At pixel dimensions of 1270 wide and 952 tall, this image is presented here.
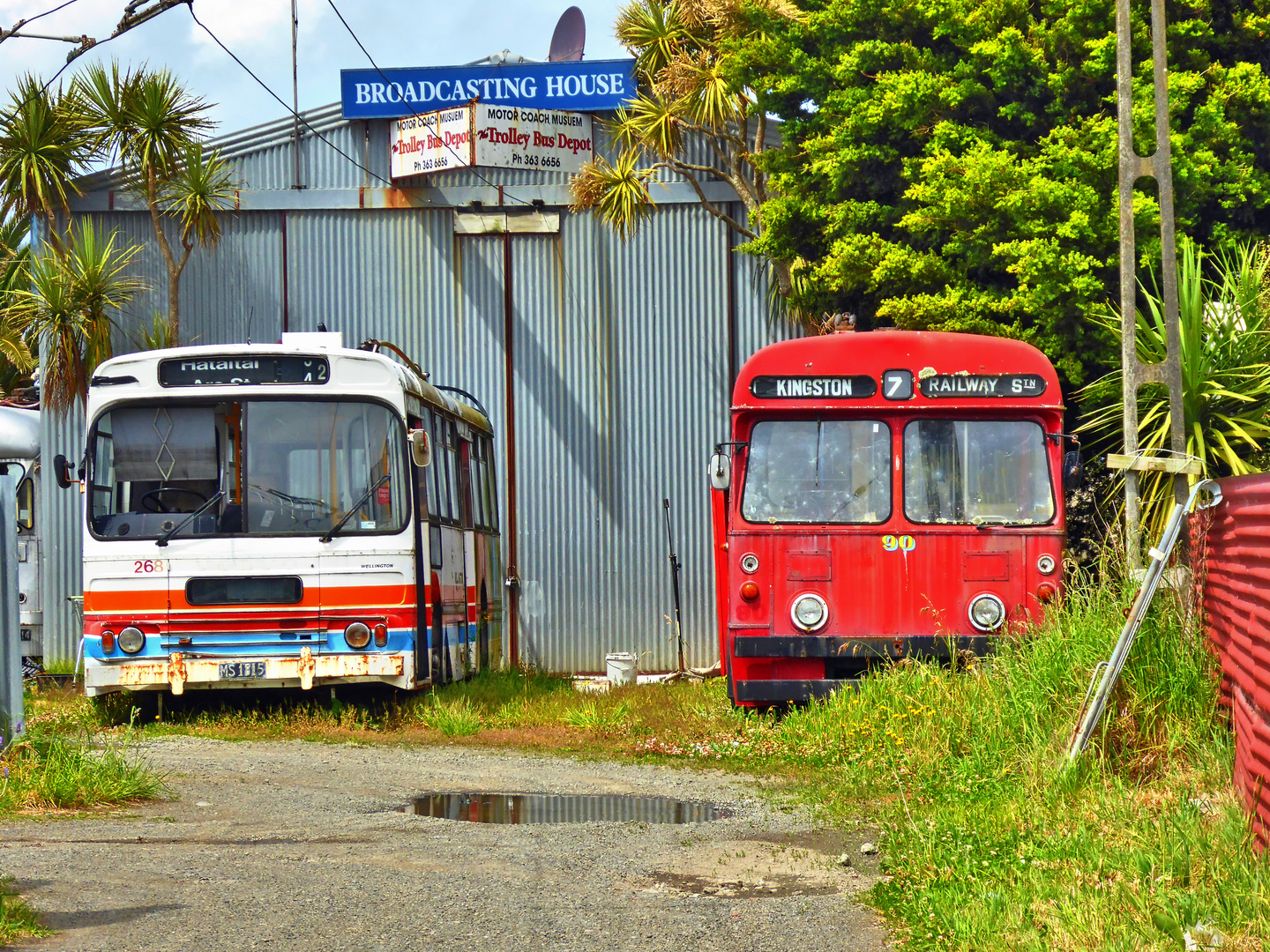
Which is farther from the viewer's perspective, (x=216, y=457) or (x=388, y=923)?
(x=216, y=457)

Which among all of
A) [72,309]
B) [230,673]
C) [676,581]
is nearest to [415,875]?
[230,673]

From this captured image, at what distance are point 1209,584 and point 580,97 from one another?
13.2 meters

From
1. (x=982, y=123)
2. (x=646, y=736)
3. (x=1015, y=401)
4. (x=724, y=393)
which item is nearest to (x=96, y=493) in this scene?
(x=646, y=736)

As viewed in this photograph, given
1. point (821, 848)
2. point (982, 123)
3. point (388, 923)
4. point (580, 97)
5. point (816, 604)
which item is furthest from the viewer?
point (580, 97)

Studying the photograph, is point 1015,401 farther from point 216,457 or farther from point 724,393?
point 724,393

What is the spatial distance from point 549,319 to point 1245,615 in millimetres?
13743

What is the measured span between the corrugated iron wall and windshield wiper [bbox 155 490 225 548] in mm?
7473

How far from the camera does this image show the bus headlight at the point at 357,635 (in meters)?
11.8

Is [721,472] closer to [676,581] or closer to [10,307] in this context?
[676,581]

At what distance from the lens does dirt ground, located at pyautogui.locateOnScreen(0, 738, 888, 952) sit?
18.4ft

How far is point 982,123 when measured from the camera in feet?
56.0

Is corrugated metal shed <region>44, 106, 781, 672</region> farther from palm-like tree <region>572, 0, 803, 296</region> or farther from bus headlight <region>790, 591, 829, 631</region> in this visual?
bus headlight <region>790, 591, 829, 631</region>

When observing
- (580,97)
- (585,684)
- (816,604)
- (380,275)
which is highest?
(580,97)

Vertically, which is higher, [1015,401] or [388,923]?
[1015,401]
